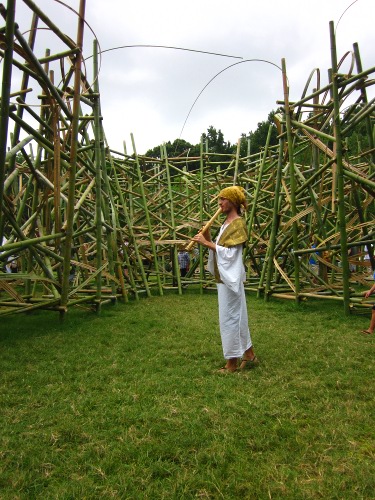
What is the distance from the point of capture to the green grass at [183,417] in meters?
1.85

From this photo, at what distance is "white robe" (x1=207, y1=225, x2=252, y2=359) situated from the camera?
3.40 metres

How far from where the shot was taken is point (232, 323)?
3.44 meters

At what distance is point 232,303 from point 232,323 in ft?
0.51

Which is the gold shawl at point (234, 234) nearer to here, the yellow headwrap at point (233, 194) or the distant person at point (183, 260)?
the yellow headwrap at point (233, 194)

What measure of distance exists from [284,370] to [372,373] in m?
0.62

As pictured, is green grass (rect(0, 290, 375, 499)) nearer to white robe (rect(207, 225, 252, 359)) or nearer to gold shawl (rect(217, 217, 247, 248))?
white robe (rect(207, 225, 252, 359))

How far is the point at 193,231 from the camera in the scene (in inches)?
348

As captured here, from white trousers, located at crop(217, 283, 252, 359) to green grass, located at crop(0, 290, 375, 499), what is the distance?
21 cm

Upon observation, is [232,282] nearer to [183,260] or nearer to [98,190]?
[98,190]

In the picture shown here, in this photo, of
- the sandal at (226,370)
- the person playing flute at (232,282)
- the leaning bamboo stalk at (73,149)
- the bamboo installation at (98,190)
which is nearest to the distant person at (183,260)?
the bamboo installation at (98,190)

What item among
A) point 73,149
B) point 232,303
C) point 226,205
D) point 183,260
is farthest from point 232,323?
point 183,260

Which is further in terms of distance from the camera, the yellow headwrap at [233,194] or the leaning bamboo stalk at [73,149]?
the leaning bamboo stalk at [73,149]

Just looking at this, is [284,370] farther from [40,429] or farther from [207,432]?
[40,429]

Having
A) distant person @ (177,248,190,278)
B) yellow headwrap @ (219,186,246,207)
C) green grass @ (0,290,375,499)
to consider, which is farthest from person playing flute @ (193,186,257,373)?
distant person @ (177,248,190,278)
